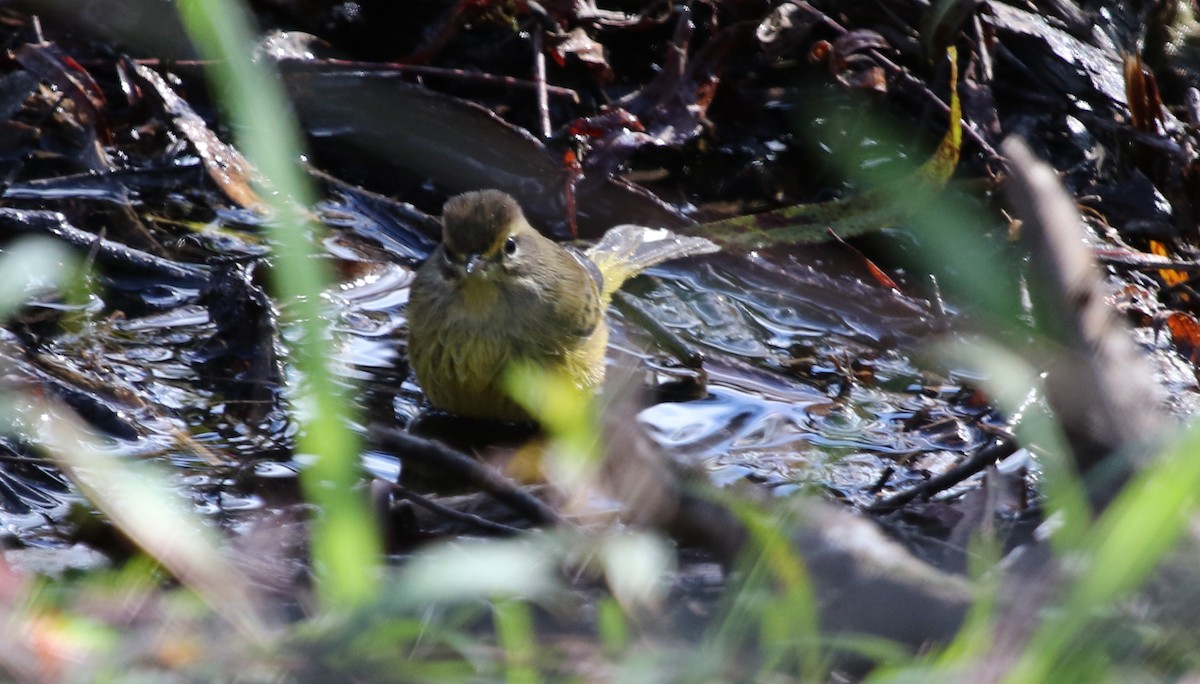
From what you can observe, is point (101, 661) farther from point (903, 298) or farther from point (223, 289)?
point (903, 298)

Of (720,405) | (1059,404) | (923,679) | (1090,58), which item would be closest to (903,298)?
(720,405)

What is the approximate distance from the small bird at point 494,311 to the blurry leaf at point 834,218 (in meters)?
0.69

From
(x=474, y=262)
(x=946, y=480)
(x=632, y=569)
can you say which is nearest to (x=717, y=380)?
(x=474, y=262)

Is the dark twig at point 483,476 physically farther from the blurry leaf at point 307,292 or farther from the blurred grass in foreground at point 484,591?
the blurry leaf at point 307,292

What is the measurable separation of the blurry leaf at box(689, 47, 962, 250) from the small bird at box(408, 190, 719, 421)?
0.69 meters

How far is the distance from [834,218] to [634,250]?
89 cm

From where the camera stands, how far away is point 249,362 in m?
4.71

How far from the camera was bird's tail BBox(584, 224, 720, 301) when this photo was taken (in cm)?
567

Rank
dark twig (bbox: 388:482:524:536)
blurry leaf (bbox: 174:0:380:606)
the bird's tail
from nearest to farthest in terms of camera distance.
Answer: blurry leaf (bbox: 174:0:380:606), dark twig (bbox: 388:482:524:536), the bird's tail

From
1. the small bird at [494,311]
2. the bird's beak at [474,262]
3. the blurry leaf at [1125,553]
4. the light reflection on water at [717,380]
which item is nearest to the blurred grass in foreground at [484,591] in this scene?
the blurry leaf at [1125,553]

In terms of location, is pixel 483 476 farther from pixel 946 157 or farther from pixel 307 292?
pixel 946 157

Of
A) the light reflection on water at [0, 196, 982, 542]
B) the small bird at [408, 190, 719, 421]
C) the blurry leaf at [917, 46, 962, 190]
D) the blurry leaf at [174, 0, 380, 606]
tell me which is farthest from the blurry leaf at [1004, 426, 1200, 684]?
the blurry leaf at [917, 46, 962, 190]

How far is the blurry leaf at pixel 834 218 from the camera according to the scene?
18.3 ft

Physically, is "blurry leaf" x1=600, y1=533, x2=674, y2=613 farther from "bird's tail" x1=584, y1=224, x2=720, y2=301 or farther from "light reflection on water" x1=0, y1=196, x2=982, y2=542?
"bird's tail" x1=584, y1=224, x2=720, y2=301
